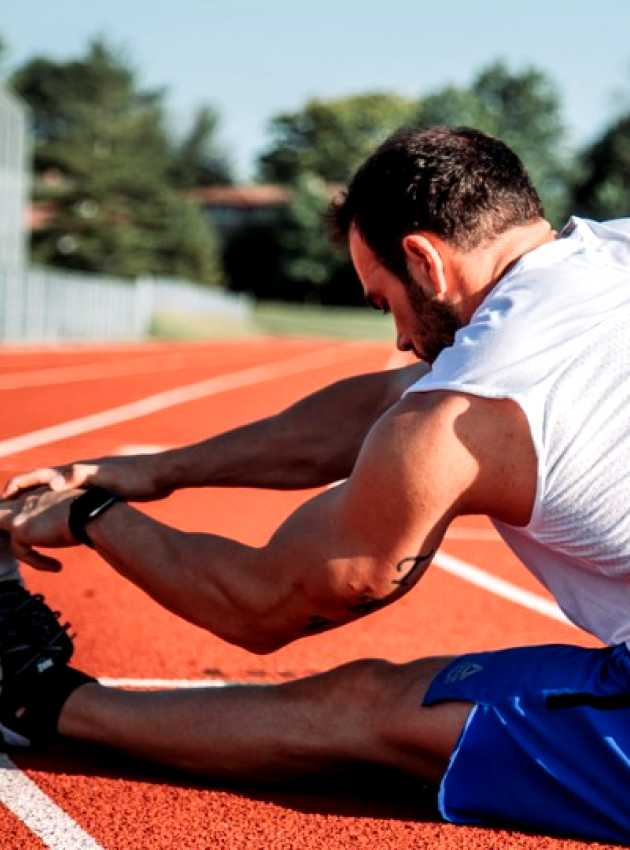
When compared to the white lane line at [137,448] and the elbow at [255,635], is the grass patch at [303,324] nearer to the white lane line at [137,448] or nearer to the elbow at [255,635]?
the white lane line at [137,448]

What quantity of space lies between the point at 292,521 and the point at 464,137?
918 millimetres

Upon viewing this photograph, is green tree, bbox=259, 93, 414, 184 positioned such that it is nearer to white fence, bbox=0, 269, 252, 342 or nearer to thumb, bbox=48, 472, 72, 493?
white fence, bbox=0, 269, 252, 342

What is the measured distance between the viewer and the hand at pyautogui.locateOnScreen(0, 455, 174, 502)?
11.3ft

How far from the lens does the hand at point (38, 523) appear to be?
3270 mm

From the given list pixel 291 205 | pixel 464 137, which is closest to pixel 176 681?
pixel 464 137

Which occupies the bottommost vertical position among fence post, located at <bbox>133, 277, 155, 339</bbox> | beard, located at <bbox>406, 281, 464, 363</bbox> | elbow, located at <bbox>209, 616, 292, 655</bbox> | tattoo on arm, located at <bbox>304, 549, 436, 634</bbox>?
fence post, located at <bbox>133, 277, 155, 339</bbox>

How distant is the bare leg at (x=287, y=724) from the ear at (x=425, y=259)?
2.93 ft

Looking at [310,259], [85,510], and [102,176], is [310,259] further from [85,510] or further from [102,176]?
[85,510]

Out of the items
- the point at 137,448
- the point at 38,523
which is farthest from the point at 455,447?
the point at 137,448

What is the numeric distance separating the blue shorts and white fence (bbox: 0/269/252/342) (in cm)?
3098

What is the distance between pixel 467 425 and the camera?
2572mm

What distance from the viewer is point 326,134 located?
10488 cm

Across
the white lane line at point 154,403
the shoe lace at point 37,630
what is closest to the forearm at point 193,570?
the shoe lace at point 37,630

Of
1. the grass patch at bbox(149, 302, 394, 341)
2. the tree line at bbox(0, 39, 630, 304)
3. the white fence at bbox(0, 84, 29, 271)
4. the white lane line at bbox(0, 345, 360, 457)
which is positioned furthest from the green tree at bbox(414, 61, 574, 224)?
the white lane line at bbox(0, 345, 360, 457)
